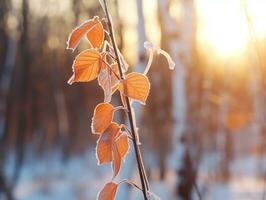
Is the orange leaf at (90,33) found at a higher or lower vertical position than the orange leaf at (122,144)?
higher

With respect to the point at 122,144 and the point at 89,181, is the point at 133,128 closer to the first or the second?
the point at 122,144

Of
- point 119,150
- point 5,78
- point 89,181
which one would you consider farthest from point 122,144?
point 5,78

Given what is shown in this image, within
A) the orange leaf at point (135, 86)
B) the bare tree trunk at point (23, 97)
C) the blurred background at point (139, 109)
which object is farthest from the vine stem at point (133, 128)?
the bare tree trunk at point (23, 97)

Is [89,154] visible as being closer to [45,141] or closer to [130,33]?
[45,141]

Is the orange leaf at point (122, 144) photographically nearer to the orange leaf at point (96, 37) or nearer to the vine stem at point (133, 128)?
the vine stem at point (133, 128)

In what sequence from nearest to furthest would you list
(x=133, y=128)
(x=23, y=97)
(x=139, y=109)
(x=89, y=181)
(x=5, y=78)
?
(x=133, y=128) → (x=139, y=109) → (x=89, y=181) → (x=5, y=78) → (x=23, y=97)
